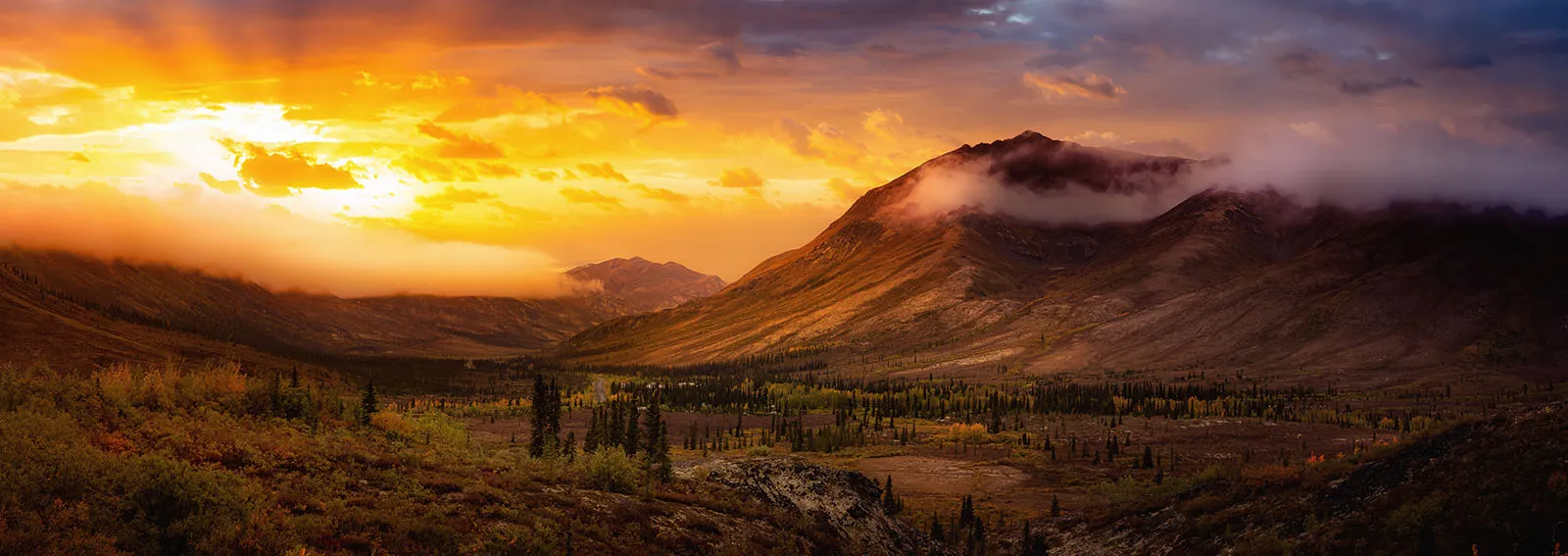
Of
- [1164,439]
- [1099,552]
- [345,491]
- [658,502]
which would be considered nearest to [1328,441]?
[1164,439]

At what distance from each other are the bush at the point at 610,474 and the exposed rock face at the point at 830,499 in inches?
344

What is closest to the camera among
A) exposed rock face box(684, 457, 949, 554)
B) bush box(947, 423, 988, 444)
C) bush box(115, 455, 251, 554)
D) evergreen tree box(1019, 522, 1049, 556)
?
bush box(115, 455, 251, 554)

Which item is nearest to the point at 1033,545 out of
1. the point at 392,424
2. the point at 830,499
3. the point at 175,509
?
the point at 830,499

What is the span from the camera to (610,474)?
3534 cm

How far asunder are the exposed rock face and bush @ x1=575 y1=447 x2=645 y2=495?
8744mm

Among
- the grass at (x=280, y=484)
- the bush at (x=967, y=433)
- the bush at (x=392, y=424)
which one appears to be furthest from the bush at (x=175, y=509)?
the bush at (x=967, y=433)

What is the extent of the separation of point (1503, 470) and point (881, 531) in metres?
27.9

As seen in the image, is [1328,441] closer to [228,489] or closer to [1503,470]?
[1503,470]

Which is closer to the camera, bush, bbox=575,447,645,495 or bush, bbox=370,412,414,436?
bush, bbox=575,447,645,495

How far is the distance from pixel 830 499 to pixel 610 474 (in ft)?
56.2

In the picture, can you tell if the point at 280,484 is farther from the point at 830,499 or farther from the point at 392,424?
the point at 830,499

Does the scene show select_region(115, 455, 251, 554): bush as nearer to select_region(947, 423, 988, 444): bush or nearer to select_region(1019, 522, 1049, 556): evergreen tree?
select_region(1019, 522, 1049, 556): evergreen tree

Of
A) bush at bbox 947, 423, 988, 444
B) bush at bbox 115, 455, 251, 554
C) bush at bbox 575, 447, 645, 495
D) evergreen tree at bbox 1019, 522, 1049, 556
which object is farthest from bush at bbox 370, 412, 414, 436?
bush at bbox 947, 423, 988, 444

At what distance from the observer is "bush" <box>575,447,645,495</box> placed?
3459cm
